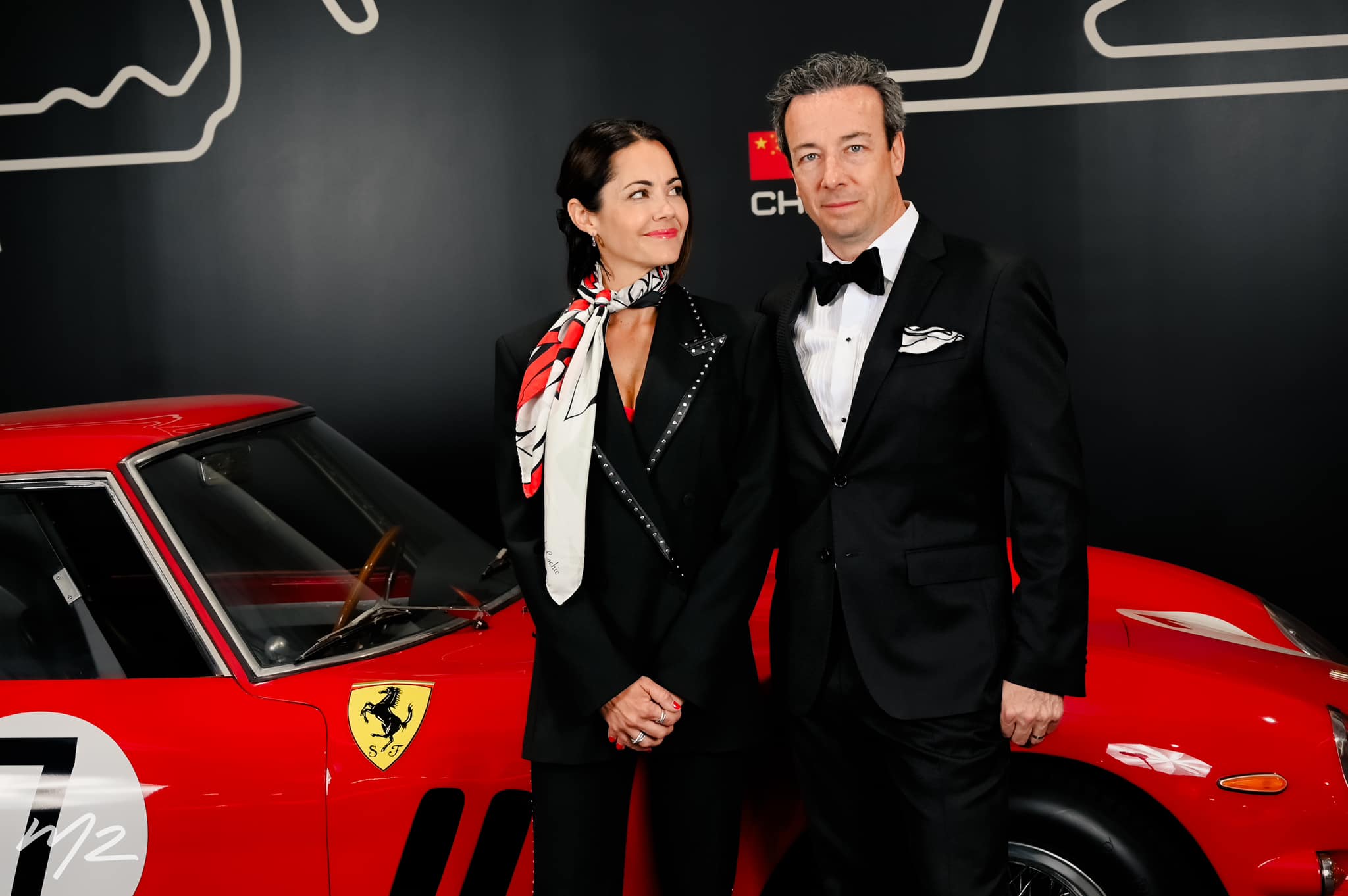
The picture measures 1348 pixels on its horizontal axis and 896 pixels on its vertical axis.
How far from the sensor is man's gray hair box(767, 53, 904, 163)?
1819 millimetres

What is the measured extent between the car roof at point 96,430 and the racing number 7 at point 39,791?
55cm

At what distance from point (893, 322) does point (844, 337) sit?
0.09 metres

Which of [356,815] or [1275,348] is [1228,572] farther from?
[356,815]

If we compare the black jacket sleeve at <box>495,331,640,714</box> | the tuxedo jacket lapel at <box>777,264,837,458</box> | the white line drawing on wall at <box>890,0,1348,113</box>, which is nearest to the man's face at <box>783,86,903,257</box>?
the tuxedo jacket lapel at <box>777,264,837,458</box>

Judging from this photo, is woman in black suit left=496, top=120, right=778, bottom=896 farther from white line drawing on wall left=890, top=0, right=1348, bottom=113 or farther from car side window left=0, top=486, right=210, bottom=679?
white line drawing on wall left=890, top=0, right=1348, bottom=113

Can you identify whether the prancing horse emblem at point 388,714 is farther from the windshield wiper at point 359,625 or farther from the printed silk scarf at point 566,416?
the printed silk scarf at point 566,416

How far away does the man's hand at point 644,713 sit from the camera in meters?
1.72

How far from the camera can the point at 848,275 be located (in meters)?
1.82

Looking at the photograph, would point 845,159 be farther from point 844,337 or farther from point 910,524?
point 910,524

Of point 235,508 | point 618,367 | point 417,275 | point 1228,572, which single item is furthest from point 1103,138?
point 235,508

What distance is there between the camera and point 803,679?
5.96 ft

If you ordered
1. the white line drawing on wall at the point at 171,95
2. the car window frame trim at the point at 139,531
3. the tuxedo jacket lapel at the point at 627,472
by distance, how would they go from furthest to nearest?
the white line drawing on wall at the point at 171,95
the car window frame trim at the point at 139,531
the tuxedo jacket lapel at the point at 627,472

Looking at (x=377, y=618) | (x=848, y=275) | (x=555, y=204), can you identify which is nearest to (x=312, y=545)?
(x=377, y=618)

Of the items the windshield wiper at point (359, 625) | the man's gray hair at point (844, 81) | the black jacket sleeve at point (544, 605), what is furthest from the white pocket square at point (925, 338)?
the windshield wiper at point (359, 625)
